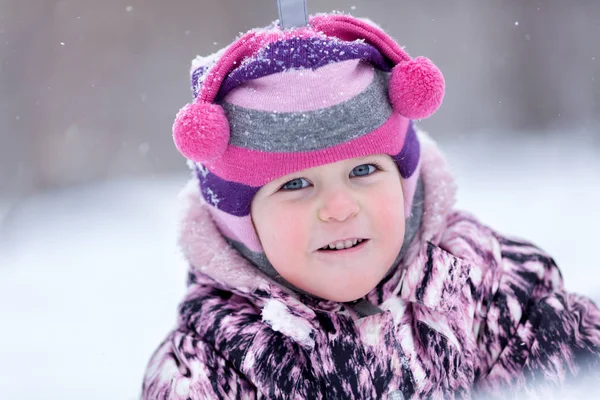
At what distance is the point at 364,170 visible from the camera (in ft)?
3.67

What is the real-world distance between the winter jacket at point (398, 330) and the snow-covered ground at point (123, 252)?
47 cm

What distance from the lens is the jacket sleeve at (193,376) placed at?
3.69ft

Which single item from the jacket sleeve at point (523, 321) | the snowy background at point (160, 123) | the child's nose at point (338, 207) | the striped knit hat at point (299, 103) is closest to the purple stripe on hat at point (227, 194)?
the striped knit hat at point (299, 103)

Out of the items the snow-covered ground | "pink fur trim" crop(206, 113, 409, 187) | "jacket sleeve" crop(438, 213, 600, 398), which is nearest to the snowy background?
the snow-covered ground

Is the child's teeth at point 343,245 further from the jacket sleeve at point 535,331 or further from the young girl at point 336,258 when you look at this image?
the jacket sleeve at point 535,331

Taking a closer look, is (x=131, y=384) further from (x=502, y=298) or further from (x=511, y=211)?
(x=511, y=211)

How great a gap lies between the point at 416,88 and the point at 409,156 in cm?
13

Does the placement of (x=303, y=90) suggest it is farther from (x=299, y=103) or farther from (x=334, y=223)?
(x=334, y=223)

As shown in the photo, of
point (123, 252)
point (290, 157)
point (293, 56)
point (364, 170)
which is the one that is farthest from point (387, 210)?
point (123, 252)

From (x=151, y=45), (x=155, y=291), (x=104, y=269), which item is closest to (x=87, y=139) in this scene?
(x=151, y=45)

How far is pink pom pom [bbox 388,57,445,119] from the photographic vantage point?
3.53ft

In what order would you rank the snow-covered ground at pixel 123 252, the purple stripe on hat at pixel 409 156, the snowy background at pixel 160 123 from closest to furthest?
1. the purple stripe on hat at pixel 409 156
2. the snow-covered ground at pixel 123 252
3. the snowy background at pixel 160 123

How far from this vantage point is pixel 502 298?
1239 mm

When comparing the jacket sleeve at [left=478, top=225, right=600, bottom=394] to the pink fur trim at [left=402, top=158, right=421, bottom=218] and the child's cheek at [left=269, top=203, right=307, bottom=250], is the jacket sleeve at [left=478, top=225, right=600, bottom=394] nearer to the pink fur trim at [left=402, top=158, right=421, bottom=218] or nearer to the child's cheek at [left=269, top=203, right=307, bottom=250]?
the pink fur trim at [left=402, top=158, right=421, bottom=218]
